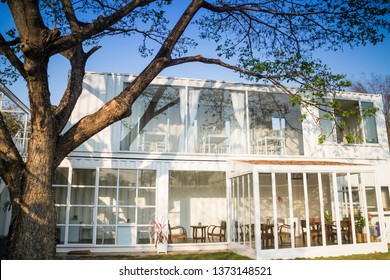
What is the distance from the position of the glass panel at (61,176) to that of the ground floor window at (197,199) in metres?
4.99

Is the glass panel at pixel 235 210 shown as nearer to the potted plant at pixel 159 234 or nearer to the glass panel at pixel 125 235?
the potted plant at pixel 159 234

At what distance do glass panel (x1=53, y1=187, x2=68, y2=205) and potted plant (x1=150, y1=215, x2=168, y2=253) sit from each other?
3.16m

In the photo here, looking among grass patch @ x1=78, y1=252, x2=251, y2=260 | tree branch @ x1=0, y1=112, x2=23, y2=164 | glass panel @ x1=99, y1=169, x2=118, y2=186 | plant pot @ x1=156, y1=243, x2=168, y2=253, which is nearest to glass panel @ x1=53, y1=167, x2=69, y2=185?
glass panel @ x1=99, y1=169, x2=118, y2=186

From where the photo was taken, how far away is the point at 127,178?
11188 millimetres

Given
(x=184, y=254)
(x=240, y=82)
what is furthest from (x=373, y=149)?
(x=184, y=254)

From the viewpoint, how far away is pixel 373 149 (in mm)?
13320

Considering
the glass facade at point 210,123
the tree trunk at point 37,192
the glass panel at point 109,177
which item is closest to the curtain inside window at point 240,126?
the glass facade at point 210,123

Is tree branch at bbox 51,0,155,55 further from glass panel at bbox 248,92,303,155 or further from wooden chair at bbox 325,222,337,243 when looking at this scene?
wooden chair at bbox 325,222,337,243

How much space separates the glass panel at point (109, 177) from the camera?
11.1 metres

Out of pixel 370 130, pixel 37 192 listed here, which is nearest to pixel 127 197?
pixel 37 192

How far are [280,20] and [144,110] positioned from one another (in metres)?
5.52

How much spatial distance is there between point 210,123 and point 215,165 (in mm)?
1624

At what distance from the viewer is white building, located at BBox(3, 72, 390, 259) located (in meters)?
10.1

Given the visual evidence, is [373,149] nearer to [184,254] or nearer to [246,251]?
[246,251]
